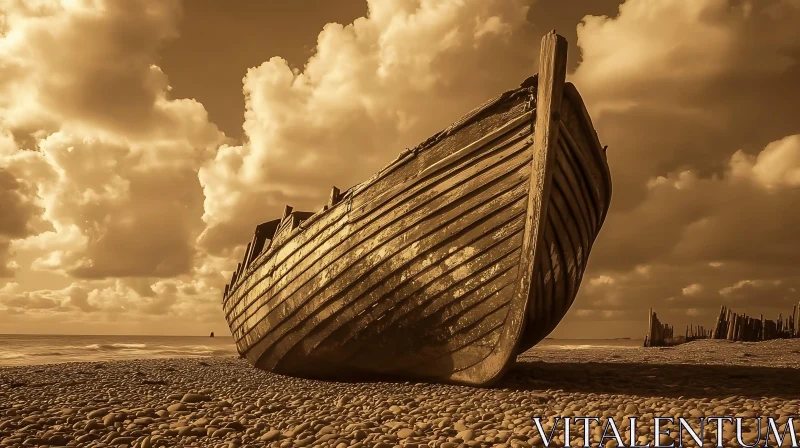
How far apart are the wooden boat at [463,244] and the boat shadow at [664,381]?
69cm

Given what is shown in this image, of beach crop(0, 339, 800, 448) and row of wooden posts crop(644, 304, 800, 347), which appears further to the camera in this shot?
row of wooden posts crop(644, 304, 800, 347)

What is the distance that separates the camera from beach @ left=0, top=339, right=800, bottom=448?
4660mm

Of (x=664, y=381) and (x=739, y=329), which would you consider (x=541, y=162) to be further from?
(x=739, y=329)

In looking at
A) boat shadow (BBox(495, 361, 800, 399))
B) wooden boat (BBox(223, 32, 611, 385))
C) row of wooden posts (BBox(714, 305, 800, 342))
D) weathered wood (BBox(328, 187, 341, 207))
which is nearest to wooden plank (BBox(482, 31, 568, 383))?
wooden boat (BBox(223, 32, 611, 385))

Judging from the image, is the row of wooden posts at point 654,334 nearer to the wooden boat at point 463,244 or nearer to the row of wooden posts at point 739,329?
the row of wooden posts at point 739,329

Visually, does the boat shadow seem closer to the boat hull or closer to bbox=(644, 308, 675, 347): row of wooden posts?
the boat hull

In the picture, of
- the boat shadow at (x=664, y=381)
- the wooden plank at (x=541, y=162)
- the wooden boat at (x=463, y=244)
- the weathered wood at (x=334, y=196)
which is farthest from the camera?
the weathered wood at (x=334, y=196)

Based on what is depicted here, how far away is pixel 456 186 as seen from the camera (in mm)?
6371

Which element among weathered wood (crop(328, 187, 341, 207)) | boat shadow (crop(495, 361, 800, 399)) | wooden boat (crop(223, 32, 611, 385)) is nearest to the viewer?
wooden boat (crop(223, 32, 611, 385))

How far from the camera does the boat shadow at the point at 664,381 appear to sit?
6.54m

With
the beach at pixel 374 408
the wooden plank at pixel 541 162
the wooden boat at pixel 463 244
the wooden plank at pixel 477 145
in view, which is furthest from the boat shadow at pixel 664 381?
the wooden plank at pixel 477 145

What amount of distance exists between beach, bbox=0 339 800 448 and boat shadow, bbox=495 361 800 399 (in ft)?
0.07

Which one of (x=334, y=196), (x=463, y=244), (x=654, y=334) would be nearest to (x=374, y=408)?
(x=463, y=244)

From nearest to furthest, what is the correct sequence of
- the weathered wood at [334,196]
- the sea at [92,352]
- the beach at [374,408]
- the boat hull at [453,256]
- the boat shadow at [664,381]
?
the beach at [374,408], the boat hull at [453,256], the boat shadow at [664,381], the weathered wood at [334,196], the sea at [92,352]
